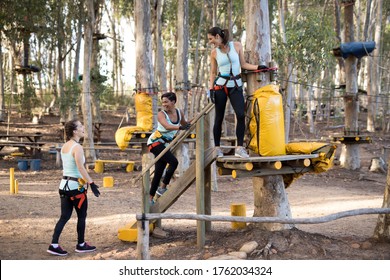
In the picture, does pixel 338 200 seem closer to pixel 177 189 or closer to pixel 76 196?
pixel 177 189

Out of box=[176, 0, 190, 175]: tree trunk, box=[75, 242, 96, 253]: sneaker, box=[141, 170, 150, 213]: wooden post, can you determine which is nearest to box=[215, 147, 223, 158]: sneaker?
box=[141, 170, 150, 213]: wooden post

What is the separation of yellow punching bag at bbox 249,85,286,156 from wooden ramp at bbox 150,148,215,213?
0.76 meters

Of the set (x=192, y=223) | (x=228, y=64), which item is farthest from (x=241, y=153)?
(x=192, y=223)

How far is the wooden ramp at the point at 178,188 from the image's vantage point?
657 centimetres

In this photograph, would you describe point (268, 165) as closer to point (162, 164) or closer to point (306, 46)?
point (162, 164)

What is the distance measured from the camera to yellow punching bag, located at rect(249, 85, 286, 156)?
19.4ft

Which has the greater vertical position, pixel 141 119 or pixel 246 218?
pixel 141 119

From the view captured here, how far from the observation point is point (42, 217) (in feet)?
28.3

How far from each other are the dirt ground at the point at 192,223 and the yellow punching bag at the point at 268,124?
1070 millimetres

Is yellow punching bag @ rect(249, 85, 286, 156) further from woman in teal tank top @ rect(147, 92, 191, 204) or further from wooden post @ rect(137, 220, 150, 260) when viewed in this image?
wooden post @ rect(137, 220, 150, 260)

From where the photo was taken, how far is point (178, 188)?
6.69 m

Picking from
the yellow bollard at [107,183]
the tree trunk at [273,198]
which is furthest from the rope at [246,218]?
the yellow bollard at [107,183]

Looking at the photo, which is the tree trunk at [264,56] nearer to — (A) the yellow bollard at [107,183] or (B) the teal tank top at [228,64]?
(B) the teal tank top at [228,64]

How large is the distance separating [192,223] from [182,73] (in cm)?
592
